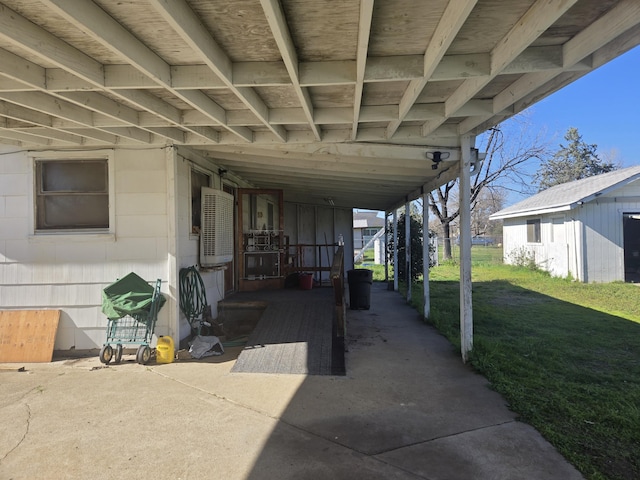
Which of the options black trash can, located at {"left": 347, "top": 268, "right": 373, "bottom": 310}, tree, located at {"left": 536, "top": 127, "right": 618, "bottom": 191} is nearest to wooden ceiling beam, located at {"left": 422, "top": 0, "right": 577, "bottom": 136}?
black trash can, located at {"left": 347, "top": 268, "right": 373, "bottom": 310}

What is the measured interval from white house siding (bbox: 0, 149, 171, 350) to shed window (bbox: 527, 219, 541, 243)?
14.0 metres

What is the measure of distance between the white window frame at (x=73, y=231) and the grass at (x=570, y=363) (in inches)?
190

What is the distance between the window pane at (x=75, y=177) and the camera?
5148 millimetres

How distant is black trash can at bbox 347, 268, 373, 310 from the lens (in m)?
8.02

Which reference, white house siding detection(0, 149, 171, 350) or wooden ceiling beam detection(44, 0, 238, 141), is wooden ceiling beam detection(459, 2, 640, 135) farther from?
white house siding detection(0, 149, 171, 350)

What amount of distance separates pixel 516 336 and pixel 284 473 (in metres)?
4.68

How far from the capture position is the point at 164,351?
4734 mm

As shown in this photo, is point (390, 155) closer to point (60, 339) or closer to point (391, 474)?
point (391, 474)

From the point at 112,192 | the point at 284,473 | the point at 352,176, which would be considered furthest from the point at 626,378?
the point at 112,192

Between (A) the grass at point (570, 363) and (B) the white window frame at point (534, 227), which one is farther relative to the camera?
(B) the white window frame at point (534, 227)

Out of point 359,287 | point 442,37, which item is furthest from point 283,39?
point 359,287

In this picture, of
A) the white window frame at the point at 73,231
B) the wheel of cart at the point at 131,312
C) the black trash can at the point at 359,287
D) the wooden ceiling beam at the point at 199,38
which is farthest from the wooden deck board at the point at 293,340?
the wooden ceiling beam at the point at 199,38

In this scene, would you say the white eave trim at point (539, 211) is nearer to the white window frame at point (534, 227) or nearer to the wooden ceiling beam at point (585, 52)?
the white window frame at point (534, 227)

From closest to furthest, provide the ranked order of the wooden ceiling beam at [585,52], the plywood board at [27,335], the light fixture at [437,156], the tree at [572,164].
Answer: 1. the wooden ceiling beam at [585,52]
2. the light fixture at [437,156]
3. the plywood board at [27,335]
4. the tree at [572,164]
